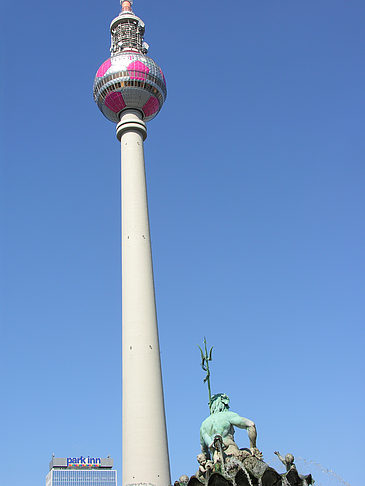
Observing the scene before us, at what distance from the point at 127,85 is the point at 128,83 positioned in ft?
0.73

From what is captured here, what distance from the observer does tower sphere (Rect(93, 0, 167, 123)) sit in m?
63.7

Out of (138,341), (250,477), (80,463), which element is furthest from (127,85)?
(80,463)

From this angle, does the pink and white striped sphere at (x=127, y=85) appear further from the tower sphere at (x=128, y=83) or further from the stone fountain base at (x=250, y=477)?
the stone fountain base at (x=250, y=477)

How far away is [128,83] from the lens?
63.5 m

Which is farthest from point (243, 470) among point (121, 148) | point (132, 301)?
point (121, 148)

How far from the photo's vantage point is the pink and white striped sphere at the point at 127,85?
2504 inches

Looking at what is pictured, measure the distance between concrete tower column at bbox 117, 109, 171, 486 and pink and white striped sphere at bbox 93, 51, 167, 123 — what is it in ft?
10.3

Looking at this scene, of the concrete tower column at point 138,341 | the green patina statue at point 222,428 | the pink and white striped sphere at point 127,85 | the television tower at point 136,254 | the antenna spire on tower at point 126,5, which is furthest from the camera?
A: the antenna spire on tower at point 126,5

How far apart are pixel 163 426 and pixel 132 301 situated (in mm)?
10735

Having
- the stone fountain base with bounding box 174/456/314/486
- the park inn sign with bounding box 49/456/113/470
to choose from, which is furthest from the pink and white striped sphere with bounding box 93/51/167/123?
the park inn sign with bounding box 49/456/113/470

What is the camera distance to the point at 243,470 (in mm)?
27281

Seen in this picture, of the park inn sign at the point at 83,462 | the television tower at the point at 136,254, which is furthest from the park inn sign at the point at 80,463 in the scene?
the television tower at the point at 136,254

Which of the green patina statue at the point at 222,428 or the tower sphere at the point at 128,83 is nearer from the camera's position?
the green patina statue at the point at 222,428

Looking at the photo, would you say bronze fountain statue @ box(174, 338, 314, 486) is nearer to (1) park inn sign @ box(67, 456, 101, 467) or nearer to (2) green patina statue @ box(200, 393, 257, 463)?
(2) green patina statue @ box(200, 393, 257, 463)
